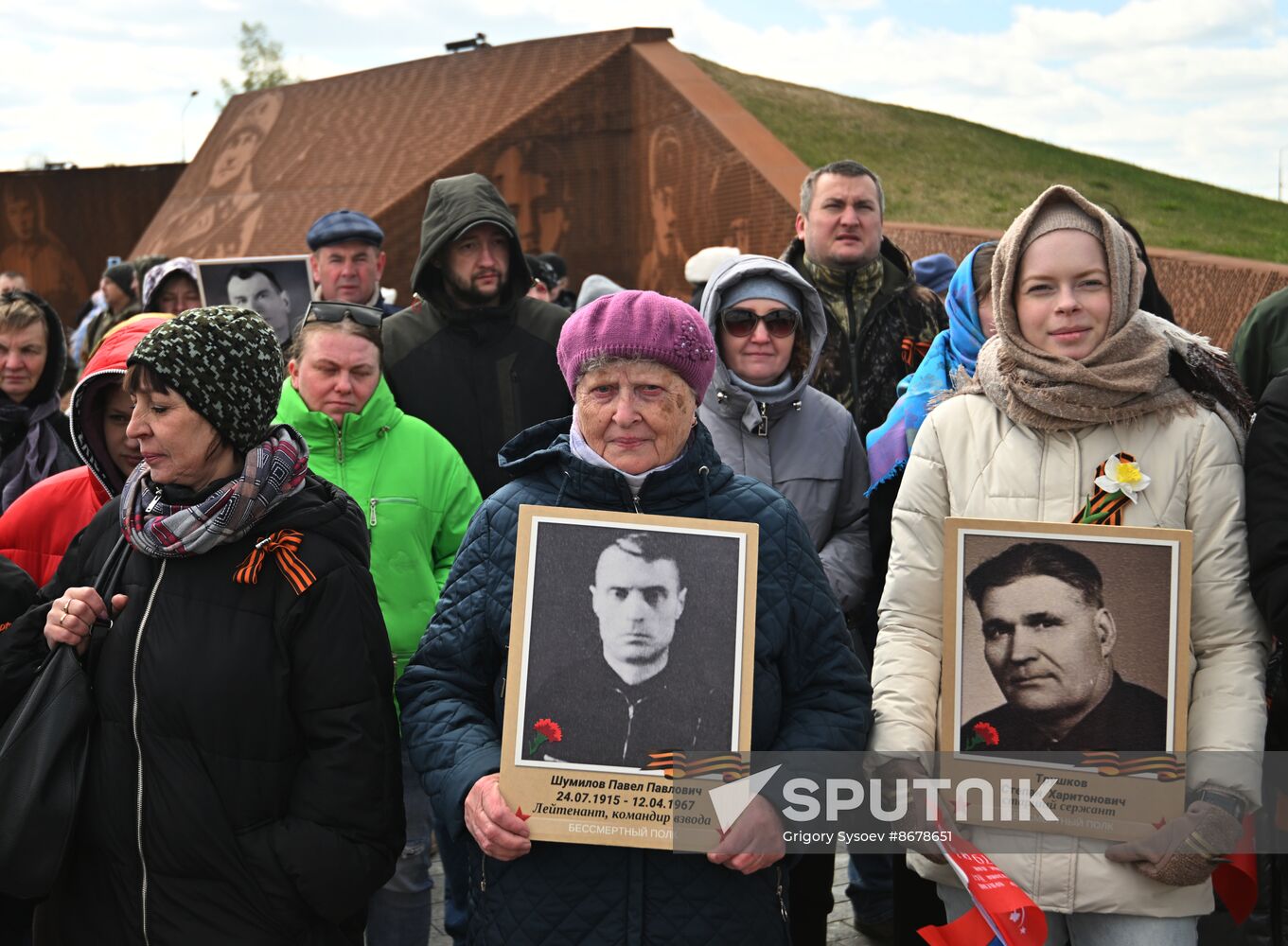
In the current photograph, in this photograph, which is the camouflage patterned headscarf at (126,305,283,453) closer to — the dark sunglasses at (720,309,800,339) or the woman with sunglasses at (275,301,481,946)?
the woman with sunglasses at (275,301,481,946)

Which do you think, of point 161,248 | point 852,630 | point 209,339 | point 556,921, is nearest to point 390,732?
point 556,921

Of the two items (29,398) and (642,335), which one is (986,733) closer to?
(642,335)

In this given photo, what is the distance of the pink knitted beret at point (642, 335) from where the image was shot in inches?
101

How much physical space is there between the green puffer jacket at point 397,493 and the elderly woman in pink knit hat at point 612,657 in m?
1.23

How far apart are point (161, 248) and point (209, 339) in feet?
50.9

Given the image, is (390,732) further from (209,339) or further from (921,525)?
(921,525)

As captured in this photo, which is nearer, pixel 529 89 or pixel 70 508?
pixel 70 508

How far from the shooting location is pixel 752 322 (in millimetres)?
4004

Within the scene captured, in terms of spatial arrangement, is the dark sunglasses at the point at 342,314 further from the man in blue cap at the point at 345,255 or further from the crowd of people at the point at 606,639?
the man in blue cap at the point at 345,255

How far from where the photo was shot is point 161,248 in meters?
17.0

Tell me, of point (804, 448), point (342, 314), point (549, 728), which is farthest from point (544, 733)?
point (342, 314)

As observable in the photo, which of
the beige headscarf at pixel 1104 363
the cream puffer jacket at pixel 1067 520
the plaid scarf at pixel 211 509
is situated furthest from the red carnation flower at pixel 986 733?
the plaid scarf at pixel 211 509

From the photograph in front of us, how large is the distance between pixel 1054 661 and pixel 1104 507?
14.0 inches

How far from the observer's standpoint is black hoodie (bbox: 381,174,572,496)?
4.90 meters
